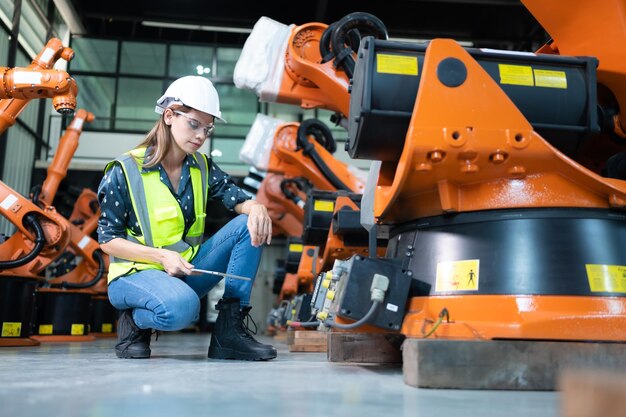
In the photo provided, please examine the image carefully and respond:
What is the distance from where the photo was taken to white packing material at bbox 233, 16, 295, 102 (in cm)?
391

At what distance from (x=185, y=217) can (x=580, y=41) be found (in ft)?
5.26

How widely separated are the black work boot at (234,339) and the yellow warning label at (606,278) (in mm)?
1199

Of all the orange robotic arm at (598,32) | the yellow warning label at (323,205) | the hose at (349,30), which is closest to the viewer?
the orange robotic arm at (598,32)

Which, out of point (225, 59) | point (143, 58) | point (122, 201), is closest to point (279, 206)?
point (122, 201)

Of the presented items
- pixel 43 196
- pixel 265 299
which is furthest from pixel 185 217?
pixel 265 299

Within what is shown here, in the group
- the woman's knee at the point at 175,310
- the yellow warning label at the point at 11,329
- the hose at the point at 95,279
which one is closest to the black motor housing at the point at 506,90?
the woman's knee at the point at 175,310

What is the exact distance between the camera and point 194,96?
7.61 feet

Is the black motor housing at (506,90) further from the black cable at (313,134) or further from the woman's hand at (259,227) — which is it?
the black cable at (313,134)

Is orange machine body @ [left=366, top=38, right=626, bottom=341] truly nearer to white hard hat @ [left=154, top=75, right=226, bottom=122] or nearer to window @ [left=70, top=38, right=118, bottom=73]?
white hard hat @ [left=154, top=75, right=226, bottom=122]

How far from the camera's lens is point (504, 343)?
1.47m

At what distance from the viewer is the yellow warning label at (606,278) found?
5.24 feet

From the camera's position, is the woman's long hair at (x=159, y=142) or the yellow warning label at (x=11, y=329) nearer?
the woman's long hair at (x=159, y=142)

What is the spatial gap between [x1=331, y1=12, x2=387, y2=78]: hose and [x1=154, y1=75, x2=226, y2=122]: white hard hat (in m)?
1.09

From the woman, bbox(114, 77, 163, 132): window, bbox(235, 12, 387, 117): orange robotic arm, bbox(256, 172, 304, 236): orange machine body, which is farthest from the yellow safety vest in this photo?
bbox(114, 77, 163, 132): window
